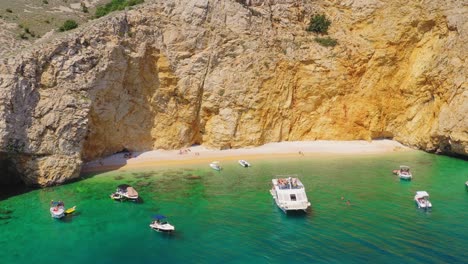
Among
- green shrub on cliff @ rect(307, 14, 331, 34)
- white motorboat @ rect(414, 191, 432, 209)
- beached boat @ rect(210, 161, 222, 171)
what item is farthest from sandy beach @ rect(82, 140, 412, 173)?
white motorboat @ rect(414, 191, 432, 209)

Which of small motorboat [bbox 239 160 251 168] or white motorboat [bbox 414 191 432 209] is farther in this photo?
small motorboat [bbox 239 160 251 168]

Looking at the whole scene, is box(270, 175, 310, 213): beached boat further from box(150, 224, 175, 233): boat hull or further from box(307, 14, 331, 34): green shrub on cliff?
box(307, 14, 331, 34): green shrub on cliff

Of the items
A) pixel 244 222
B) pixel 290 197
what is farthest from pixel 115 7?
pixel 244 222

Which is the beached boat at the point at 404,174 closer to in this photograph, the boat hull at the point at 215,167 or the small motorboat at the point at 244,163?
the small motorboat at the point at 244,163

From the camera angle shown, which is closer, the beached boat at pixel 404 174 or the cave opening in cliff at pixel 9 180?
the cave opening in cliff at pixel 9 180

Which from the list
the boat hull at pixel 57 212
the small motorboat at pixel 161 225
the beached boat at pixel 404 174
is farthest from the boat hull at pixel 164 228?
the beached boat at pixel 404 174

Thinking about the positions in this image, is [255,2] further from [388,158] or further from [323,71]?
[388,158]

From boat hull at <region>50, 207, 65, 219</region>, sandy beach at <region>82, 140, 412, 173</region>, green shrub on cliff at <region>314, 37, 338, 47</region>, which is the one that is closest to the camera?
boat hull at <region>50, 207, 65, 219</region>

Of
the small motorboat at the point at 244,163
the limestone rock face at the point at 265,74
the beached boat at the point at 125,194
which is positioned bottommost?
the beached boat at the point at 125,194
